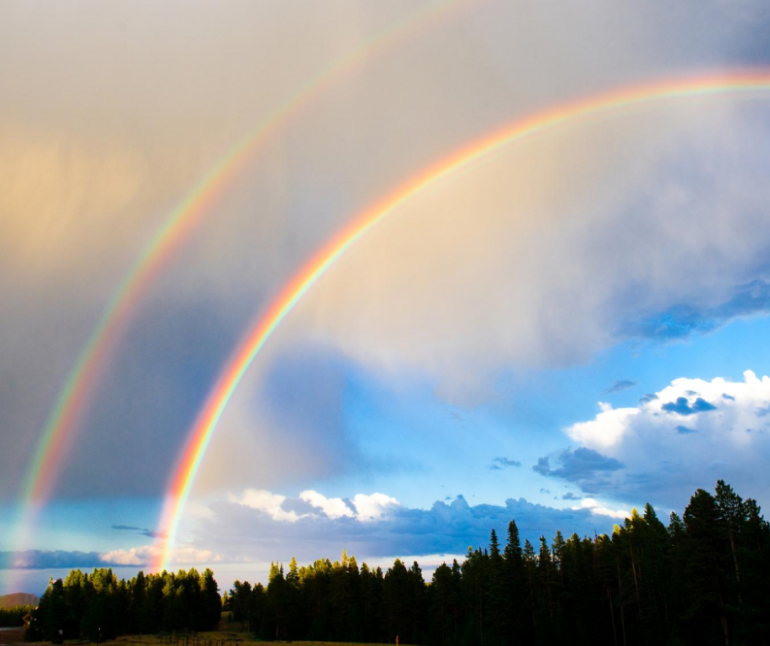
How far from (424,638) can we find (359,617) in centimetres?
1563

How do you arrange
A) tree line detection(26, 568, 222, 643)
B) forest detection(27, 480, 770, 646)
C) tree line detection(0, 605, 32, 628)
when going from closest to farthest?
forest detection(27, 480, 770, 646) < tree line detection(26, 568, 222, 643) < tree line detection(0, 605, 32, 628)

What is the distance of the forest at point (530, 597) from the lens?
58.9 m

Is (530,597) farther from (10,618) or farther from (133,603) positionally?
(10,618)

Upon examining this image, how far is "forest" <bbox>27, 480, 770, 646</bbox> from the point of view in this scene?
2318 inches

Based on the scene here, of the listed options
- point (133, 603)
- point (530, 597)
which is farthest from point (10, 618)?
point (530, 597)

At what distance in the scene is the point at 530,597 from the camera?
3841 inches

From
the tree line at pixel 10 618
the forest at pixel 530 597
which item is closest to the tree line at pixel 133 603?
the forest at pixel 530 597

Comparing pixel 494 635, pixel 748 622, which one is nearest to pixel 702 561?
pixel 748 622

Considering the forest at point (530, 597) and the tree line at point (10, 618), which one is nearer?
the forest at point (530, 597)

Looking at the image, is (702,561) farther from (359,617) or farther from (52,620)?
(52,620)

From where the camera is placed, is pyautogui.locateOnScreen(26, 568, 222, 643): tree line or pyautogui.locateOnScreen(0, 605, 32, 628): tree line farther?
pyautogui.locateOnScreen(0, 605, 32, 628): tree line

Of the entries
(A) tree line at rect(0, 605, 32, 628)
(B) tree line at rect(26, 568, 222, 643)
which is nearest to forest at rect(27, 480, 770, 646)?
(B) tree line at rect(26, 568, 222, 643)

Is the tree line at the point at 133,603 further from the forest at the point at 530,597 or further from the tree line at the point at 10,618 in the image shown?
the tree line at the point at 10,618

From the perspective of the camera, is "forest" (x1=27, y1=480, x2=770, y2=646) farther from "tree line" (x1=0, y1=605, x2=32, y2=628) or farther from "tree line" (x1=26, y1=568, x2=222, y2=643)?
"tree line" (x1=0, y1=605, x2=32, y2=628)
